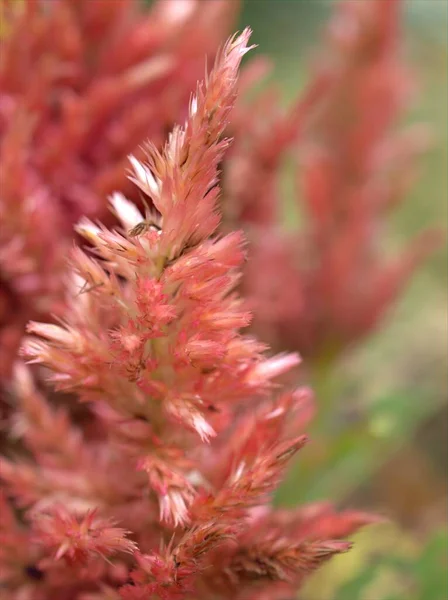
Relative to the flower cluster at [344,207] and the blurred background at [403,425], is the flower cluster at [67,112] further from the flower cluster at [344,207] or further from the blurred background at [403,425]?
the blurred background at [403,425]

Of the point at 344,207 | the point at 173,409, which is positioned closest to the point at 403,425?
the point at 344,207

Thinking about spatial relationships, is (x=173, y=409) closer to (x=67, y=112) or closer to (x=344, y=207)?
(x=67, y=112)

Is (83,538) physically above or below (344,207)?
below

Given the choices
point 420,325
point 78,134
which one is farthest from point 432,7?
point 78,134

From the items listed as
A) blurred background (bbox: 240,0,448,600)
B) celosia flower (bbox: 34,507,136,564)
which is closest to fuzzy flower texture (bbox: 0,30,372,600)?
celosia flower (bbox: 34,507,136,564)

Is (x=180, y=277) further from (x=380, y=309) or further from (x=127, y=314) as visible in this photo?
(x=380, y=309)

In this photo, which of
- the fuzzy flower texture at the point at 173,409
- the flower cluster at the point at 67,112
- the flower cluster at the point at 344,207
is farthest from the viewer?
the flower cluster at the point at 344,207

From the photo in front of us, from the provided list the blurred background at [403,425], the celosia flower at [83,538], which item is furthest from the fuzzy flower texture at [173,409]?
the blurred background at [403,425]

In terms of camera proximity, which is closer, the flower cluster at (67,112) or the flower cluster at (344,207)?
the flower cluster at (67,112)
